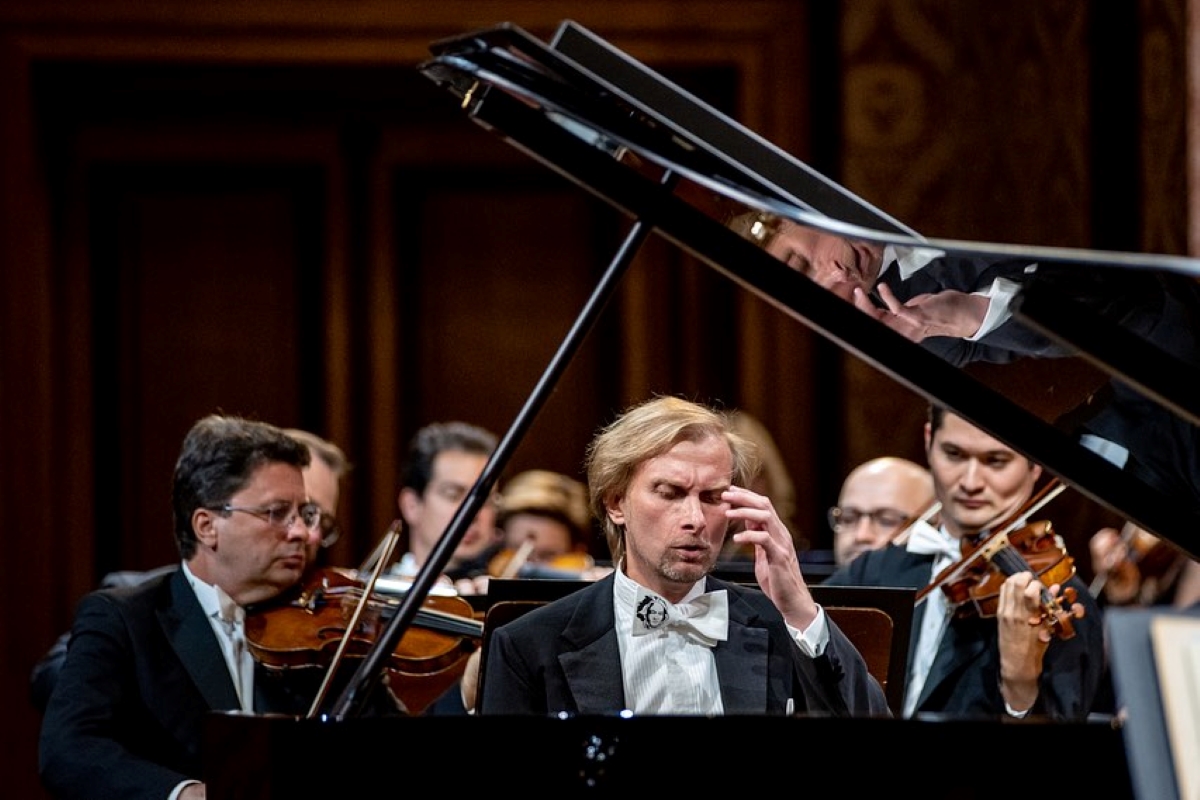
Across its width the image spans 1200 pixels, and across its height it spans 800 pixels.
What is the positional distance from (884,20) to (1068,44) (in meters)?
0.60

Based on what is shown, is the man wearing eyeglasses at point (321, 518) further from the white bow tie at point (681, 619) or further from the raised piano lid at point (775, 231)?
the raised piano lid at point (775, 231)

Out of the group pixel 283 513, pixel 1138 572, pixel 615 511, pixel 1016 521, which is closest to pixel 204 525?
pixel 283 513

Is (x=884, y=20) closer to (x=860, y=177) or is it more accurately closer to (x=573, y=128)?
(x=860, y=177)

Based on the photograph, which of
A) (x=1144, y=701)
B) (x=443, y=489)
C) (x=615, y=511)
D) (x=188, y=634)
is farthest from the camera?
(x=443, y=489)

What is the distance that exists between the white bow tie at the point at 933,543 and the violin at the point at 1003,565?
0.26 feet

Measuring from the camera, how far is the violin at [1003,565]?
318 centimetres

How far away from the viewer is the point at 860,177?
18.4 feet

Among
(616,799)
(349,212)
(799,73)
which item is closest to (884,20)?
(799,73)

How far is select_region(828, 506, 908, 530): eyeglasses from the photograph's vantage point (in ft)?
13.6

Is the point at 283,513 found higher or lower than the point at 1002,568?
higher

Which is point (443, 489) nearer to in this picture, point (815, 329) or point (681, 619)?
point (681, 619)

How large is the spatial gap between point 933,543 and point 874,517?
719 millimetres

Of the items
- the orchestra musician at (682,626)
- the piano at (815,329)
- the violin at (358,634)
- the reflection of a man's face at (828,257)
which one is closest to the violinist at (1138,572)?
the violin at (358,634)

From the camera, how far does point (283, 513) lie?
10.5 ft
